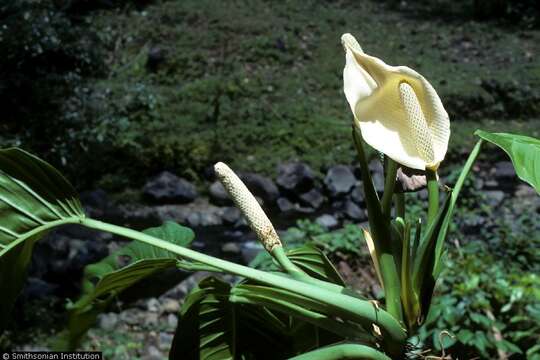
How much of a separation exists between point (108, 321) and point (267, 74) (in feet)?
11.2

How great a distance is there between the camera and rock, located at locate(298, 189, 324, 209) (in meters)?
3.75

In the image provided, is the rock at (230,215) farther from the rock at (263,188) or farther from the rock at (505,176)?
the rock at (505,176)

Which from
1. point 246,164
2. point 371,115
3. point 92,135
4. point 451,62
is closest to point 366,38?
point 451,62

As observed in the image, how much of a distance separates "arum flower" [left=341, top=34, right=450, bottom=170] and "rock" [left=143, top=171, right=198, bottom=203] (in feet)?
11.0

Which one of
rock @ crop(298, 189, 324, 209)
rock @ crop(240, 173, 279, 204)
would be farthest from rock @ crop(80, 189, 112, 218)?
rock @ crop(298, 189, 324, 209)

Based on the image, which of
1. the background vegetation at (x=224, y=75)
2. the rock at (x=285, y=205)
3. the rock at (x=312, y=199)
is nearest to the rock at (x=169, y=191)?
the background vegetation at (x=224, y=75)

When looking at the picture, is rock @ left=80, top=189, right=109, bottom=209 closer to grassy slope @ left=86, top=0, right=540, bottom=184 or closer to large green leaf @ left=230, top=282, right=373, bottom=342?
grassy slope @ left=86, top=0, right=540, bottom=184

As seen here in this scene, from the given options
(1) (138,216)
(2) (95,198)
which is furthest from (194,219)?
(2) (95,198)

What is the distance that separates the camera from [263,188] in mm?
3814

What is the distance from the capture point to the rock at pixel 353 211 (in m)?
3.56

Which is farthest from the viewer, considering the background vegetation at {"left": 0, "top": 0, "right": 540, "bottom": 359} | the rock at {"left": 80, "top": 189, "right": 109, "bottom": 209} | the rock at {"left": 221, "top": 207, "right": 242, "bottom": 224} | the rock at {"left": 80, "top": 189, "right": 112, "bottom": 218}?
the rock at {"left": 80, "top": 189, "right": 109, "bottom": 209}

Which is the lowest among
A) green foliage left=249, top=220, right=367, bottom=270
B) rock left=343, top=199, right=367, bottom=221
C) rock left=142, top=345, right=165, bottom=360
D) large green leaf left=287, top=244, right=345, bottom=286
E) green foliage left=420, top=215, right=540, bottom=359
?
rock left=343, top=199, right=367, bottom=221

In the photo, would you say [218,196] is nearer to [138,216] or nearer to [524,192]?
[138,216]

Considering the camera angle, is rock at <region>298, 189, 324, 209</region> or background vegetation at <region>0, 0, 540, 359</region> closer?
background vegetation at <region>0, 0, 540, 359</region>
